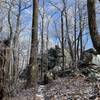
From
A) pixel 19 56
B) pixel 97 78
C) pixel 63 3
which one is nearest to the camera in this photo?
pixel 19 56

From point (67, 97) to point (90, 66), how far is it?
8.45 metres

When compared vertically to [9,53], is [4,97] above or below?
below

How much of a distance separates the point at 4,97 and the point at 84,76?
10824 millimetres

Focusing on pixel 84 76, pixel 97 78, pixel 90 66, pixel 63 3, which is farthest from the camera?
pixel 63 3

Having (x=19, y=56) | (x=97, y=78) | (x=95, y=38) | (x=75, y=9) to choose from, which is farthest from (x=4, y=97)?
(x=75, y=9)

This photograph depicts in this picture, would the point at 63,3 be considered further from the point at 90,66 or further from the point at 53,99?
the point at 53,99

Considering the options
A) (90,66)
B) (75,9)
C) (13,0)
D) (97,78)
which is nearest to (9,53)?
(97,78)

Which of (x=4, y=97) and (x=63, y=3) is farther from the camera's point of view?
(x=63, y=3)

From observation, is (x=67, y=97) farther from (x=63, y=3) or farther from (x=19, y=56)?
(x=63, y=3)

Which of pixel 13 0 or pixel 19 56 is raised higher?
pixel 13 0

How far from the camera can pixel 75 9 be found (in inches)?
1802

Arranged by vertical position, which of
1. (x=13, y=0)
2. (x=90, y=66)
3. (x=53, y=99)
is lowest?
(x=53, y=99)

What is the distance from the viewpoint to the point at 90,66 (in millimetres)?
21078

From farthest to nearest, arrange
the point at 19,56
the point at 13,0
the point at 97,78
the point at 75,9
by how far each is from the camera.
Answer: the point at 75,9
the point at 13,0
the point at 97,78
the point at 19,56
